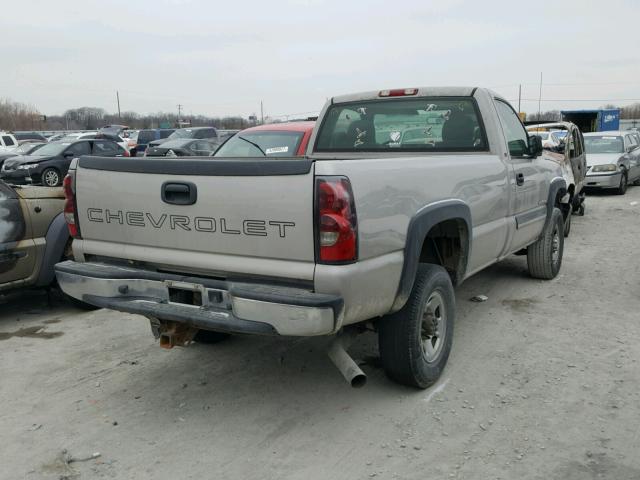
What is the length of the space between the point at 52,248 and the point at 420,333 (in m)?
3.85

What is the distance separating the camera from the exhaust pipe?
11.2ft

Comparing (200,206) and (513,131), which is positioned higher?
(513,131)

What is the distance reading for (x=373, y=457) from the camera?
3.19 m

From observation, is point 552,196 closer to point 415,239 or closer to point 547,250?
point 547,250

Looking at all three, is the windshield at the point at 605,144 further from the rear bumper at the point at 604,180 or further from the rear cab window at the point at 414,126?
the rear cab window at the point at 414,126

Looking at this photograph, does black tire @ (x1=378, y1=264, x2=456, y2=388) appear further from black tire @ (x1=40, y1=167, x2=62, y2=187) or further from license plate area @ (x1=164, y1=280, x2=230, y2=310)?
black tire @ (x1=40, y1=167, x2=62, y2=187)

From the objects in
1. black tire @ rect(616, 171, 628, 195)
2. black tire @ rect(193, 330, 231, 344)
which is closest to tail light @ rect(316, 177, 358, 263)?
black tire @ rect(193, 330, 231, 344)

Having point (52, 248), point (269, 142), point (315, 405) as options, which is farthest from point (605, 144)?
point (315, 405)

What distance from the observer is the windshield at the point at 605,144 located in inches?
638

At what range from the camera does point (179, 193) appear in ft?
11.1

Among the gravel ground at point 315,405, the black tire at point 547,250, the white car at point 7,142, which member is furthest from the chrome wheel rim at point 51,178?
the black tire at point 547,250

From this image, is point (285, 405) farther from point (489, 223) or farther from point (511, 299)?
point (511, 299)

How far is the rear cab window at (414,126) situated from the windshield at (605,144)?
13.0 meters

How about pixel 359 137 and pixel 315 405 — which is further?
pixel 359 137
